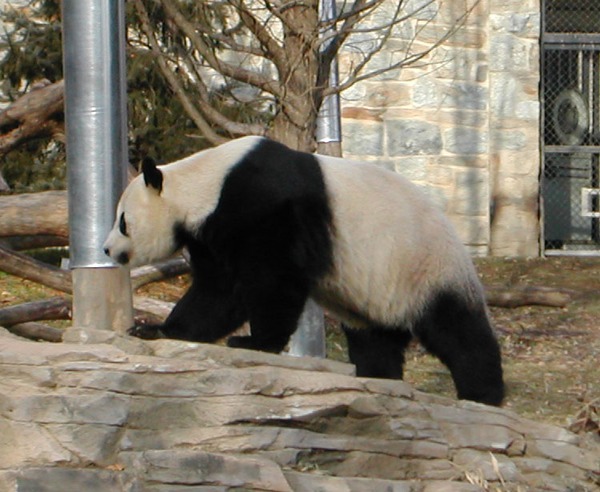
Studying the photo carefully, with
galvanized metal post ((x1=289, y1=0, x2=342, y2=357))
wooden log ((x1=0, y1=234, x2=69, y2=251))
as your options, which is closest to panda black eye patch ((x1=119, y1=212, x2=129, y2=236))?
galvanized metal post ((x1=289, y1=0, x2=342, y2=357))

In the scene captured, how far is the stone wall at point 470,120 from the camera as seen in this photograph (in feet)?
39.7

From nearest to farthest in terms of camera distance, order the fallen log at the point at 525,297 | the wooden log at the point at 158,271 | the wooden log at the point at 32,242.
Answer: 1. the wooden log at the point at 32,242
2. the wooden log at the point at 158,271
3. the fallen log at the point at 525,297

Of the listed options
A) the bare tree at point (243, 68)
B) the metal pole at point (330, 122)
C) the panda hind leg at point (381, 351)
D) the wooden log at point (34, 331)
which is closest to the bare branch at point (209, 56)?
the bare tree at point (243, 68)

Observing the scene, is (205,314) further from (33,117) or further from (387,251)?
(33,117)

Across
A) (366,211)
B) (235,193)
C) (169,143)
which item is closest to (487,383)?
(366,211)

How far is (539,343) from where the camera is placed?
8.99 metres

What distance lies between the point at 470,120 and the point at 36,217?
556 centimetres

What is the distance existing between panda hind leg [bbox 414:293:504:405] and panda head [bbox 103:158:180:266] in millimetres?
1318

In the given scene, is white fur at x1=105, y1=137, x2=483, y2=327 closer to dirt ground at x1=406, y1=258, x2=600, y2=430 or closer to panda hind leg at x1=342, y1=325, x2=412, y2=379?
panda hind leg at x1=342, y1=325, x2=412, y2=379

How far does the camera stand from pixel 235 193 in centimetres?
567

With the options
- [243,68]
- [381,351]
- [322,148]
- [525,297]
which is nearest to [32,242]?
[243,68]

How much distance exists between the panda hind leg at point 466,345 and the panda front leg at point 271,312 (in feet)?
2.22

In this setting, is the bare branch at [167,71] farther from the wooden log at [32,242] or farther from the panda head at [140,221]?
the wooden log at [32,242]

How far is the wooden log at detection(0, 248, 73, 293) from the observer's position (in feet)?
26.0
